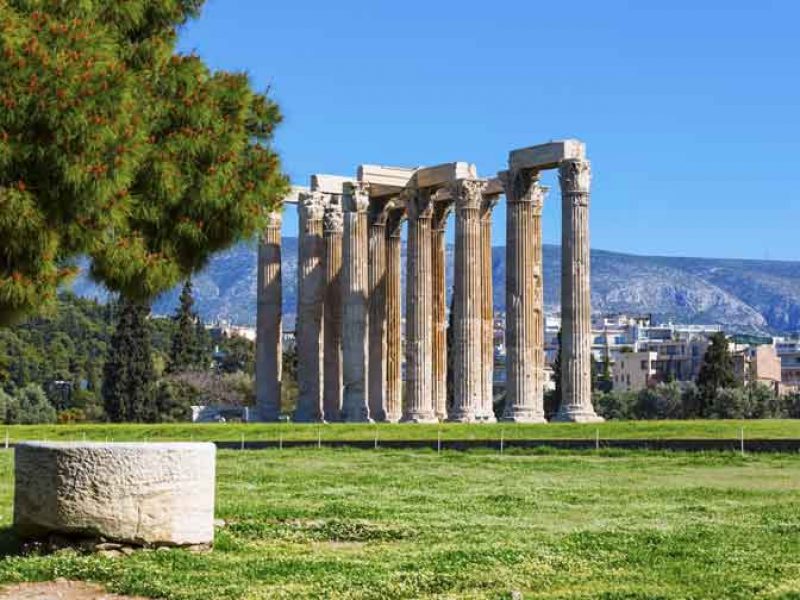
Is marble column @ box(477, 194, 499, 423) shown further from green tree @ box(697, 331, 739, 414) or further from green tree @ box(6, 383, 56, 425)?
green tree @ box(6, 383, 56, 425)

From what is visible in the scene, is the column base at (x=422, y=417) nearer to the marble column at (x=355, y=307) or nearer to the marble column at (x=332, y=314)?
the marble column at (x=355, y=307)

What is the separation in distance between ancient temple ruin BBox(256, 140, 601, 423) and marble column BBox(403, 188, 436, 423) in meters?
0.05

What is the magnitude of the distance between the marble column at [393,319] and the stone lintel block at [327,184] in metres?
2.84

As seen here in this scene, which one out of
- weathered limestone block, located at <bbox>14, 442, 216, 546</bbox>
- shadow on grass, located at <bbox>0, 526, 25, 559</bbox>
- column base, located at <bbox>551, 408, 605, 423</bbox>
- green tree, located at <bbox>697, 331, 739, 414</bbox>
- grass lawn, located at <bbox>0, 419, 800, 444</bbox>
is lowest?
shadow on grass, located at <bbox>0, 526, 25, 559</bbox>

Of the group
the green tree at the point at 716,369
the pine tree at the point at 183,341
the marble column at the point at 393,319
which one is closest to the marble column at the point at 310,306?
the marble column at the point at 393,319

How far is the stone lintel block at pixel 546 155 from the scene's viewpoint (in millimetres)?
62406

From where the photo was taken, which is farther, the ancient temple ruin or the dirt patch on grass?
the ancient temple ruin

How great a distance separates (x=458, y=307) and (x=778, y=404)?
44102mm

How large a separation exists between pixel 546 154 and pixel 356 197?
11.4m

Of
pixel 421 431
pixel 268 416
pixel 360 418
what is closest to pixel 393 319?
pixel 360 418

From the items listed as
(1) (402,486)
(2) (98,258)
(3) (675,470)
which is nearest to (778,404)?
(3) (675,470)

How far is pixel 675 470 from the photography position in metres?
35.8

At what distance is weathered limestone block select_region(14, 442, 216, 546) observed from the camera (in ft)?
59.5

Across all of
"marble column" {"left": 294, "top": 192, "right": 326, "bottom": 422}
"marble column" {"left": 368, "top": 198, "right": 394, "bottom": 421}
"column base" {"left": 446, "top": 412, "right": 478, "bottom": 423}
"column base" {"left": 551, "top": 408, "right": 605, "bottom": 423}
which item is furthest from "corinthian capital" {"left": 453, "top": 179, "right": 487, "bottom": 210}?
"column base" {"left": 551, "top": 408, "right": 605, "bottom": 423}
